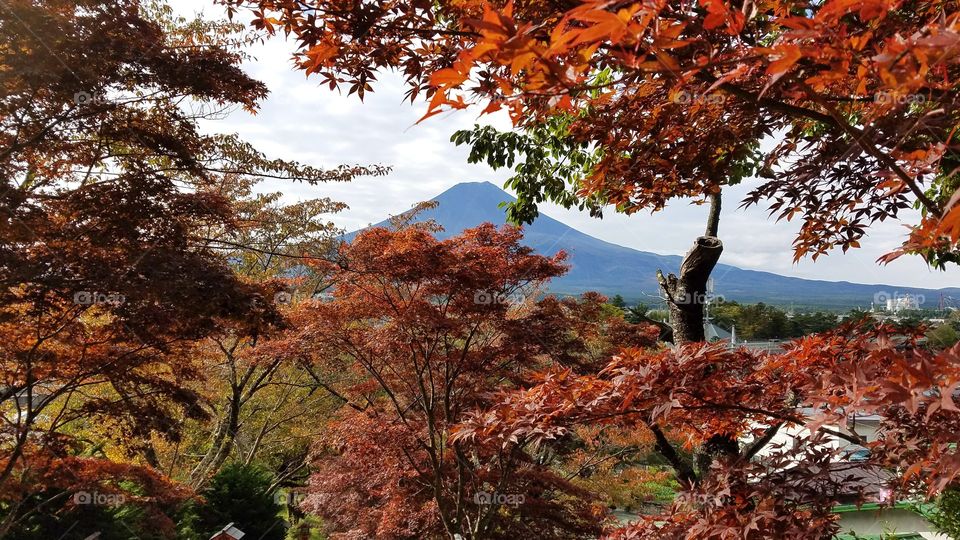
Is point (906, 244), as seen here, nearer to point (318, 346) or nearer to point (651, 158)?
point (651, 158)

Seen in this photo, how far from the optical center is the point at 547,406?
2.18 meters

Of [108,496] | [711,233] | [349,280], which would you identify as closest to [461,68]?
[711,233]

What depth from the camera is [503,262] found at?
5648 millimetres

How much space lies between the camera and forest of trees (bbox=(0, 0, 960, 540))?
1.22 meters

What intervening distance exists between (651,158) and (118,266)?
358 centimetres

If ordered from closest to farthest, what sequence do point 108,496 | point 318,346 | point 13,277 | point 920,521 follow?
point 13,277, point 108,496, point 318,346, point 920,521
